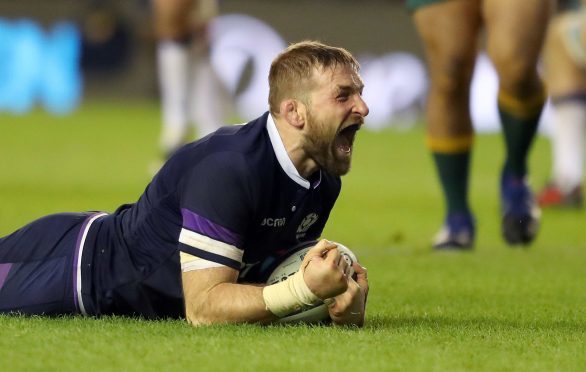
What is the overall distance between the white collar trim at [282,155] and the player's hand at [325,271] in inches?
11.4

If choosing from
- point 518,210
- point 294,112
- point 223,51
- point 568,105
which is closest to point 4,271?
point 294,112

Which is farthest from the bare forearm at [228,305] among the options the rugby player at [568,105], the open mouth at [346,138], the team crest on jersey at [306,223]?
the rugby player at [568,105]

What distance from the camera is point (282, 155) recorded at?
391 cm

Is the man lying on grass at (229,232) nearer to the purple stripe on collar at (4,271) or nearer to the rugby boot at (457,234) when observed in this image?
the purple stripe on collar at (4,271)

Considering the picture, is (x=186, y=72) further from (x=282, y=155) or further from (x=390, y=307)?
(x=282, y=155)

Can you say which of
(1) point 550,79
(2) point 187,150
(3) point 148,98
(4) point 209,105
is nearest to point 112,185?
(4) point 209,105

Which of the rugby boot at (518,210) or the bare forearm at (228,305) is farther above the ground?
the bare forearm at (228,305)

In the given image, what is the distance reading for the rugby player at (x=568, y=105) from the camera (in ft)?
29.3

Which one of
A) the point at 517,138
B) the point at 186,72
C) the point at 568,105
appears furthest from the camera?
the point at 186,72

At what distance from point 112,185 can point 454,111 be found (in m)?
3.72

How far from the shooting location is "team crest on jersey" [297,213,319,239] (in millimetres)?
4078

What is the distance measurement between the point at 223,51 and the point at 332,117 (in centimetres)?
1348

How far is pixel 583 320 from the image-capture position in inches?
170

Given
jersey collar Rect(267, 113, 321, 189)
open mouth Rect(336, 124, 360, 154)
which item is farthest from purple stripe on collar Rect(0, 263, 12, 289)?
open mouth Rect(336, 124, 360, 154)
